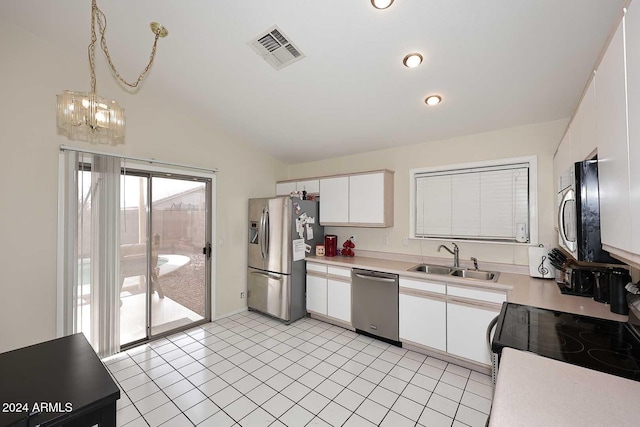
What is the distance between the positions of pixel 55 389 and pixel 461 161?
144 inches

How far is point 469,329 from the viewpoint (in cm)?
253

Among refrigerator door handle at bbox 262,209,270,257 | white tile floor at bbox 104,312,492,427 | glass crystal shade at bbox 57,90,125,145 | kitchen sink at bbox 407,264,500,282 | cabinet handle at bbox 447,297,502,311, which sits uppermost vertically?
glass crystal shade at bbox 57,90,125,145

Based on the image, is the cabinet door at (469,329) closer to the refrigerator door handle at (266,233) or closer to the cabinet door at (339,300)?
the cabinet door at (339,300)

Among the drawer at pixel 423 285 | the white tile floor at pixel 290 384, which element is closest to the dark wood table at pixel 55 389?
the white tile floor at pixel 290 384

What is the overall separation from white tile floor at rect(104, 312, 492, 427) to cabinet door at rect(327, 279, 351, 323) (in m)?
0.27

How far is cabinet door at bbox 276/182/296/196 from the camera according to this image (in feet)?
14.5

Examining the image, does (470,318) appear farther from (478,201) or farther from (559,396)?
(559,396)

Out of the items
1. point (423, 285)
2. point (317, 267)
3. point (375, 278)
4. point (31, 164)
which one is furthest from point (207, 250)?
point (423, 285)

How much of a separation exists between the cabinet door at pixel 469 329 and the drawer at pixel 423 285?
14 cm

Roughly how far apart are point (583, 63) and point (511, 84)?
1.40 ft

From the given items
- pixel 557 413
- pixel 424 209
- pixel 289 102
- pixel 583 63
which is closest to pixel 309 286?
pixel 424 209

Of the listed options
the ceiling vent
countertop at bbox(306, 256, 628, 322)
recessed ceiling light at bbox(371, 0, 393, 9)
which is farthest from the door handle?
recessed ceiling light at bbox(371, 0, 393, 9)

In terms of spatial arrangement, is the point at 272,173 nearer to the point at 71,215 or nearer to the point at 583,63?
the point at 71,215

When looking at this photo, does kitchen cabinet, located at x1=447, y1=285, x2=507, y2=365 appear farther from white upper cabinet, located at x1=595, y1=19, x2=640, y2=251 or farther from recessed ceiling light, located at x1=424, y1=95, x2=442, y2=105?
recessed ceiling light, located at x1=424, y1=95, x2=442, y2=105
